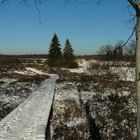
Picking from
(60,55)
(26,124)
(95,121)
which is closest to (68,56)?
(60,55)

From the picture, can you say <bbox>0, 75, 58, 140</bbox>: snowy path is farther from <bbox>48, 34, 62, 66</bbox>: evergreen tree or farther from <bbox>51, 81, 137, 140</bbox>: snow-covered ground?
<bbox>48, 34, 62, 66</bbox>: evergreen tree

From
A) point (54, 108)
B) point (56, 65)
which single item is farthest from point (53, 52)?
point (54, 108)

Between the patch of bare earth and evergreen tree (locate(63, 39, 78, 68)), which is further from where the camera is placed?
evergreen tree (locate(63, 39, 78, 68))

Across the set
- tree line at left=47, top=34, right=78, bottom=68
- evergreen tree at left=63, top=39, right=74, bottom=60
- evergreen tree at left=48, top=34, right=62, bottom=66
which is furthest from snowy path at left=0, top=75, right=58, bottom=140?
evergreen tree at left=63, top=39, right=74, bottom=60

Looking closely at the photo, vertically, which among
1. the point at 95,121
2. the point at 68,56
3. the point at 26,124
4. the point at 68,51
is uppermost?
the point at 68,51

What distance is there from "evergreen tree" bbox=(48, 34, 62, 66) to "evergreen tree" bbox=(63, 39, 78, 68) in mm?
1646

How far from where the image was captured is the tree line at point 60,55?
244 feet

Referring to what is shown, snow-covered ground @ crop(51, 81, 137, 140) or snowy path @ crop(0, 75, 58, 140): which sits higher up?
snowy path @ crop(0, 75, 58, 140)

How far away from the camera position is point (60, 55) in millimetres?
80375

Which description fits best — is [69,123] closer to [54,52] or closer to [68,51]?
[54,52]

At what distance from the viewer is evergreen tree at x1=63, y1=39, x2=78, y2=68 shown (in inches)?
2930

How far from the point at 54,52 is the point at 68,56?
3.18m

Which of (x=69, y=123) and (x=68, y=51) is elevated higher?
(x=68, y=51)

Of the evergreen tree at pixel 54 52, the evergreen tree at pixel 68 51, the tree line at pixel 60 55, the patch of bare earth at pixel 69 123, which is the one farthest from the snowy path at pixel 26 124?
the evergreen tree at pixel 68 51
